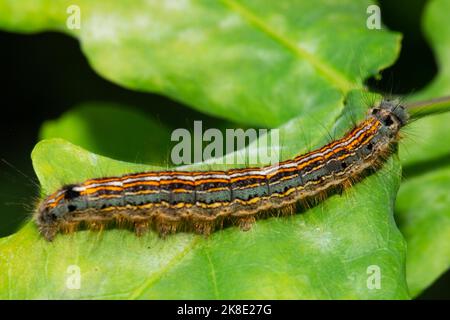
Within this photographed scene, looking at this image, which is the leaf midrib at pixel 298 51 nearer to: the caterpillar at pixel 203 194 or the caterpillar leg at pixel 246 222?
the caterpillar at pixel 203 194

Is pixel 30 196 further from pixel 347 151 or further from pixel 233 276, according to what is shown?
pixel 347 151

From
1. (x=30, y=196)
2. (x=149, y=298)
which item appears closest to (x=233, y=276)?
(x=149, y=298)

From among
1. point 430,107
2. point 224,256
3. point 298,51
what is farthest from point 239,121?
point 430,107

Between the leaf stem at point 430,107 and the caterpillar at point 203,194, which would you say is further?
the caterpillar at point 203,194

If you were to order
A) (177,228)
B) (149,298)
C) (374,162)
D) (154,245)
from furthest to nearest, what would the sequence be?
(374,162) < (177,228) < (154,245) < (149,298)

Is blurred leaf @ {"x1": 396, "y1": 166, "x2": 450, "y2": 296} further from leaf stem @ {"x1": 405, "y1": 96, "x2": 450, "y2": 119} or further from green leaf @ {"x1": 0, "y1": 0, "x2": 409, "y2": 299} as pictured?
leaf stem @ {"x1": 405, "y1": 96, "x2": 450, "y2": 119}

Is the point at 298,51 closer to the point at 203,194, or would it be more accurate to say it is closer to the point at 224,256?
the point at 203,194

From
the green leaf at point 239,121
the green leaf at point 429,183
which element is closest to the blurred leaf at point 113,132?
the green leaf at point 239,121
